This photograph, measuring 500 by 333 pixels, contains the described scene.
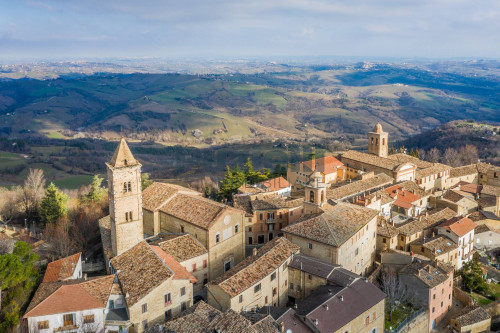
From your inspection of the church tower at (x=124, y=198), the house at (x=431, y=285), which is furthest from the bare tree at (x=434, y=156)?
the church tower at (x=124, y=198)

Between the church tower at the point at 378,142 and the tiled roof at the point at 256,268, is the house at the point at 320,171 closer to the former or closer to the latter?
the church tower at the point at 378,142

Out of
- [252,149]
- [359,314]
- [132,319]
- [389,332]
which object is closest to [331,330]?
[359,314]

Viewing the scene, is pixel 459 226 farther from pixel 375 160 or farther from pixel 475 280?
pixel 375 160

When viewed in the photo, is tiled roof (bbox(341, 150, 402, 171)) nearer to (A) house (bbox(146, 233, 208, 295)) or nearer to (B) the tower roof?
(A) house (bbox(146, 233, 208, 295))

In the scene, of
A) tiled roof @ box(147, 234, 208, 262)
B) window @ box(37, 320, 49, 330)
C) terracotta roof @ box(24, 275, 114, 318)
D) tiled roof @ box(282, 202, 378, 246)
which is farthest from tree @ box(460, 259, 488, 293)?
window @ box(37, 320, 49, 330)

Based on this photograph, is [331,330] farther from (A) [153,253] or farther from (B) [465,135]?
(B) [465,135]

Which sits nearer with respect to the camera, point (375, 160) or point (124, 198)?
point (124, 198)

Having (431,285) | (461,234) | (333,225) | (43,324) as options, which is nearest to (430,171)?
(461,234)

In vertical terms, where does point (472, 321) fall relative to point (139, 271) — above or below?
below
